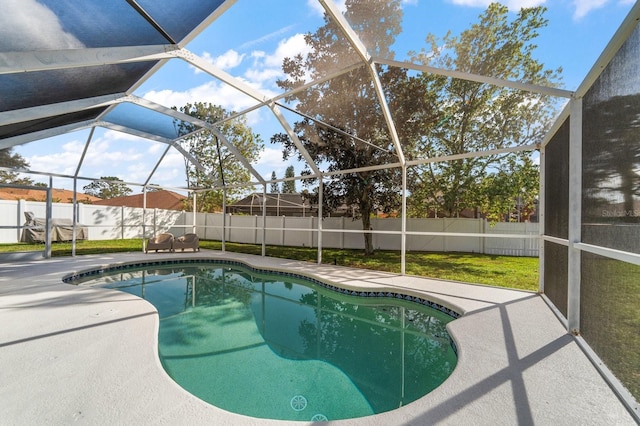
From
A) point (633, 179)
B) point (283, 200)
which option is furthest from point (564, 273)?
point (283, 200)

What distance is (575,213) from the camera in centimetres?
314

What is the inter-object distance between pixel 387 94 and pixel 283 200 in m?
12.2

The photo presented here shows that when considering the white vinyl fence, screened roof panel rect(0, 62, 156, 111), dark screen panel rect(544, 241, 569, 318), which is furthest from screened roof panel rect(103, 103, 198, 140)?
dark screen panel rect(544, 241, 569, 318)

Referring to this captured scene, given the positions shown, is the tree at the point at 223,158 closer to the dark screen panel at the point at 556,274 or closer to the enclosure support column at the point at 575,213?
the dark screen panel at the point at 556,274

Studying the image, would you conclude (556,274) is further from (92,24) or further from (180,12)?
(92,24)

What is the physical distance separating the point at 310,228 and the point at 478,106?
26.4 ft

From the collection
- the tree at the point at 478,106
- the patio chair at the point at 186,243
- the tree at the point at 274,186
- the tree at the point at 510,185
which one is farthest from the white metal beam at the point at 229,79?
the tree at the point at 510,185

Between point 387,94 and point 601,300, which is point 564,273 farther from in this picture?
point 387,94

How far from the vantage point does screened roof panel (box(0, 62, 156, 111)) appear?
388 cm

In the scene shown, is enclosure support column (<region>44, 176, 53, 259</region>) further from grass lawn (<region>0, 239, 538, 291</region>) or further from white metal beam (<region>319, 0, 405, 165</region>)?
white metal beam (<region>319, 0, 405, 165</region>)

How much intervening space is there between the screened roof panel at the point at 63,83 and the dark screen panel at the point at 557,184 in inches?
251

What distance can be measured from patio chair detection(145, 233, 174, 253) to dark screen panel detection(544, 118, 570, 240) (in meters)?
11.0

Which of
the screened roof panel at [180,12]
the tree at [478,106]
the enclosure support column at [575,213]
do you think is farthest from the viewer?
the tree at [478,106]

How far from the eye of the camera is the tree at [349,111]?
4.24 m
